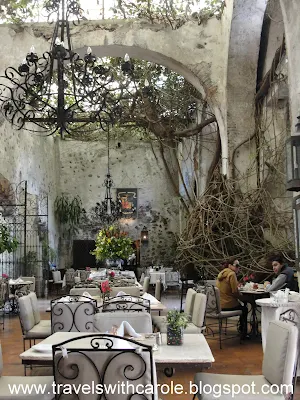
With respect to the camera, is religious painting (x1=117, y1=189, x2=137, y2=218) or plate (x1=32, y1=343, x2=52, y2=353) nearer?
plate (x1=32, y1=343, x2=52, y2=353)

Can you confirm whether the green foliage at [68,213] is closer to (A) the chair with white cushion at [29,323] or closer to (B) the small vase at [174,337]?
(A) the chair with white cushion at [29,323]

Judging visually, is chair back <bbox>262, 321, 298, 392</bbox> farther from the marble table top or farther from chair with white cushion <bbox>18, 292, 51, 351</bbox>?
chair with white cushion <bbox>18, 292, 51, 351</bbox>

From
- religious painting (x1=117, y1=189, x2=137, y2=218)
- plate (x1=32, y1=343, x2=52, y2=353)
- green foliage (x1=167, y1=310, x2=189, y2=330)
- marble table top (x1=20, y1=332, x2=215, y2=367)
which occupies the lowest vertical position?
marble table top (x1=20, y1=332, x2=215, y2=367)

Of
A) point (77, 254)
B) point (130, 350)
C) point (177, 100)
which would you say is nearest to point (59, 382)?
point (130, 350)

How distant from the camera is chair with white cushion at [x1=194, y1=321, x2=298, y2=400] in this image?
2.87m

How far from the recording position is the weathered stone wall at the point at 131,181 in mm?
18469

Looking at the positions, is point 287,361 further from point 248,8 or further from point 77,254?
point 77,254

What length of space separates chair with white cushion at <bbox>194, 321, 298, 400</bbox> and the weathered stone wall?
1520 cm

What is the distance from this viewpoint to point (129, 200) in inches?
733

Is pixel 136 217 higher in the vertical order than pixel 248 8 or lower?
lower

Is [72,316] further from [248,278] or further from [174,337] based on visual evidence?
[248,278]

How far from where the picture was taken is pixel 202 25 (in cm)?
1006

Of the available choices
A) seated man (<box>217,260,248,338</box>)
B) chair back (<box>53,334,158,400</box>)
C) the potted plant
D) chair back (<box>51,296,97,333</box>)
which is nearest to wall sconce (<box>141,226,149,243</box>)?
seated man (<box>217,260,248,338</box>)

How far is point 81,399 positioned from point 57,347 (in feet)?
0.87
